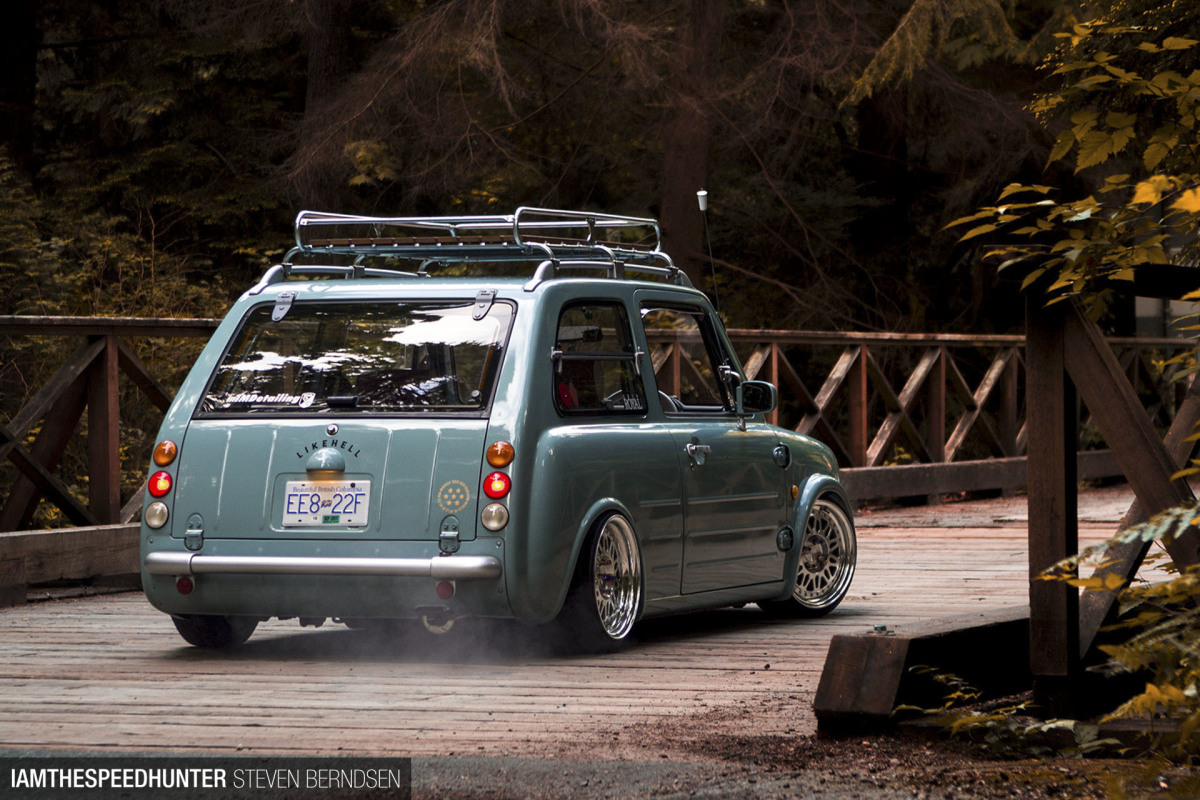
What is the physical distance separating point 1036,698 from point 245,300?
12.8 feet

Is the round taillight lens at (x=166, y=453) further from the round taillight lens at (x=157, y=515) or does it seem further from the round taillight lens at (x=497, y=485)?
the round taillight lens at (x=497, y=485)

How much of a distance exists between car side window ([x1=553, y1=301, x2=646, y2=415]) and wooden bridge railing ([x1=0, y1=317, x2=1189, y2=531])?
9.49 ft

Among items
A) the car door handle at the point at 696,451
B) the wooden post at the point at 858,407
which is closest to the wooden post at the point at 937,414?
the wooden post at the point at 858,407

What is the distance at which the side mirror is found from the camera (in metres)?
8.64

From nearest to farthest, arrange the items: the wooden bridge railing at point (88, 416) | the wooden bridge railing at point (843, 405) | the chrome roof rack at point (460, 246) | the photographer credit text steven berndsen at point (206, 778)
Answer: the photographer credit text steven berndsen at point (206, 778) < the chrome roof rack at point (460, 246) < the wooden bridge railing at point (88, 416) < the wooden bridge railing at point (843, 405)

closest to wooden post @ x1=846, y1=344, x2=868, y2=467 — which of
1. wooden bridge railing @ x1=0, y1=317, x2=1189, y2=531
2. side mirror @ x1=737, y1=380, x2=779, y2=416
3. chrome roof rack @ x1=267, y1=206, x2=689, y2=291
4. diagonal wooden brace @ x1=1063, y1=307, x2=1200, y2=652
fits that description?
wooden bridge railing @ x1=0, y1=317, x2=1189, y2=531

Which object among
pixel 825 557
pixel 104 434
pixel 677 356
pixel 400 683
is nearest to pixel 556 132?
pixel 677 356

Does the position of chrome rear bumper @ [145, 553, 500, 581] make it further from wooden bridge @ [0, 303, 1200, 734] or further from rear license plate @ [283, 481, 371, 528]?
wooden bridge @ [0, 303, 1200, 734]

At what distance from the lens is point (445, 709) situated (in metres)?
6.01

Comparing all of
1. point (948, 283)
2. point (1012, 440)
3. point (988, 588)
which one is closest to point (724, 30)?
point (948, 283)

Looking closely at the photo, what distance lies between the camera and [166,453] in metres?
→ 7.46

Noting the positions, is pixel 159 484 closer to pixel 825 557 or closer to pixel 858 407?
pixel 825 557

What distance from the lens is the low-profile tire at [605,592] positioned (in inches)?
287

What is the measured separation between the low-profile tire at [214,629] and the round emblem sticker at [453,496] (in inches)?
50.8
